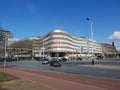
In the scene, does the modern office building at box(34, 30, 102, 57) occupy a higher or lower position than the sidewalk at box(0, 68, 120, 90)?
higher

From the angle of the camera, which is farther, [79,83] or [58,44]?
[58,44]

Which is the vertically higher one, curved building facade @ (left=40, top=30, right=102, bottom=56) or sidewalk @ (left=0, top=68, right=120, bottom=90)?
curved building facade @ (left=40, top=30, right=102, bottom=56)

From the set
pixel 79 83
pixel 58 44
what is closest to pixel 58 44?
pixel 58 44

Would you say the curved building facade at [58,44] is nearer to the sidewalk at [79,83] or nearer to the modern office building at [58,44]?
the modern office building at [58,44]

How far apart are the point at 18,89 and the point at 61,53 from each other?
5654 inches

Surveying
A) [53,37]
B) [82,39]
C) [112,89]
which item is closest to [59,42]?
[53,37]

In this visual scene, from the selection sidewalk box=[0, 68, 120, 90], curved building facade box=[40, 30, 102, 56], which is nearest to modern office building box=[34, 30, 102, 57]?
curved building facade box=[40, 30, 102, 56]

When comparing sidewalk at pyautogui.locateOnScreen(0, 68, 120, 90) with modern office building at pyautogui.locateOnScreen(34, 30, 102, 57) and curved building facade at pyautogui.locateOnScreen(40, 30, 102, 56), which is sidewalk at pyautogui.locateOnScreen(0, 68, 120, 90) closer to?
modern office building at pyautogui.locateOnScreen(34, 30, 102, 57)

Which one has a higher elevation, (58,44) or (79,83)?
(58,44)

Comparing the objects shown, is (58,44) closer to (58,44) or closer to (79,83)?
(58,44)

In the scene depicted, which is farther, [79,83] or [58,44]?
[58,44]

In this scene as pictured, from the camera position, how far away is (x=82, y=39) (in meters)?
188

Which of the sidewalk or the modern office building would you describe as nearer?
the sidewalk

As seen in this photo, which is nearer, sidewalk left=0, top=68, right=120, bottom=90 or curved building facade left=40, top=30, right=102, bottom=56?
sidewalk left=0, top=68, right=120, bottom=90
